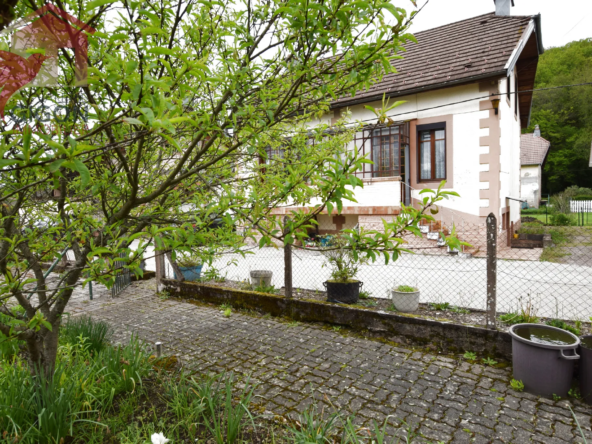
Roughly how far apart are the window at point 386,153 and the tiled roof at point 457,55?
123cm

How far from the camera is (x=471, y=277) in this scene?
26.6 ft

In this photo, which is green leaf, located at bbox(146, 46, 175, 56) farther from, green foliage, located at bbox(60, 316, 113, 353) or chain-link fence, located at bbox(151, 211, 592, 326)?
green foliage, located at bbox(60, 316, 113, 353)

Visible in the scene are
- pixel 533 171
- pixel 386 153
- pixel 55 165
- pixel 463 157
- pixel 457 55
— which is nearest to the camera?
pixel 55 165

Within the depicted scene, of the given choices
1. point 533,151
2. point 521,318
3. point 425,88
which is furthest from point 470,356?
point 533,151

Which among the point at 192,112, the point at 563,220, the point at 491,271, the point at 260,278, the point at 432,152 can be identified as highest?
the point at 432,152

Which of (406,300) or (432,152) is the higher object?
(432,152)

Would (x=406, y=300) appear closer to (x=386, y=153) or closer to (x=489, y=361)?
(x=489, y=361)

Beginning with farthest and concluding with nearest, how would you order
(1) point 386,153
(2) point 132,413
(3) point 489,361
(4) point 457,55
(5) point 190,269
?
(1) point 386,153 < (4) point 457,55 < (5) point 190,269 < (3) point 489,361 < (2) point 132,413

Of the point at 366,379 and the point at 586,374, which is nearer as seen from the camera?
the point at 586,374

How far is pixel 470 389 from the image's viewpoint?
11.3ft

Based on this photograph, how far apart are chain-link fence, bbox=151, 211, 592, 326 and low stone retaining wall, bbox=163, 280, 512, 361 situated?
1.08 ft

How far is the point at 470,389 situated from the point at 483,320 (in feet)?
5.24

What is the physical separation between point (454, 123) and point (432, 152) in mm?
1116

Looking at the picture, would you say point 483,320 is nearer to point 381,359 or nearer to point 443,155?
point 381,359
